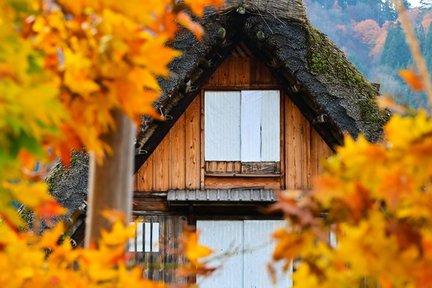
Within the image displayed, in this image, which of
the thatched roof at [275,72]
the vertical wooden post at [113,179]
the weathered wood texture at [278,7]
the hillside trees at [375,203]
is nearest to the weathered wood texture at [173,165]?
the thatched roof at [275,72]

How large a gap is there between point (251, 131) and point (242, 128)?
0.45ft

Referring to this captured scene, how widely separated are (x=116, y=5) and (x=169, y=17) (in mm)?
253

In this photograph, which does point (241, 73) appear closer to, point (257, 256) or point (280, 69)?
point (280, 69)

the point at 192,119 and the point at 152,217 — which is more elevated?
the point at 192,119

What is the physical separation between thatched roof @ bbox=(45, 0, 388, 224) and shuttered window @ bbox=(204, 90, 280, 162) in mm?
286

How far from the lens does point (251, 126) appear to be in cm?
988

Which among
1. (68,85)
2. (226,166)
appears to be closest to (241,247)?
(226,166)

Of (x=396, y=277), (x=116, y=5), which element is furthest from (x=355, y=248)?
(x=116, y=5)

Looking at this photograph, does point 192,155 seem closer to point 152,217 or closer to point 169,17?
point 152,217

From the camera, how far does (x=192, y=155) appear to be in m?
9.67

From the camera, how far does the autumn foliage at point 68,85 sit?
65.0 inches

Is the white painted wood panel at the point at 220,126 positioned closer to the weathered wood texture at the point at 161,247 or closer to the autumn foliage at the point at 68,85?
the weathered wood texture at the point at 161,247

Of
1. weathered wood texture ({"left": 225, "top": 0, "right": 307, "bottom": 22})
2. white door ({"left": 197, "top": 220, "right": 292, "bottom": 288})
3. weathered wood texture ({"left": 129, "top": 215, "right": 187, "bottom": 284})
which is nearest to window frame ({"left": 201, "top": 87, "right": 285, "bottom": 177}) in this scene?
white door ({"left": 197, "top": 220, "right": 292, "bottom": 288})

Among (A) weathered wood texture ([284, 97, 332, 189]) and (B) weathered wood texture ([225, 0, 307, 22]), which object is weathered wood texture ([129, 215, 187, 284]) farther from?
(B) weathered wood texture ([225, 0, 307, 22])
